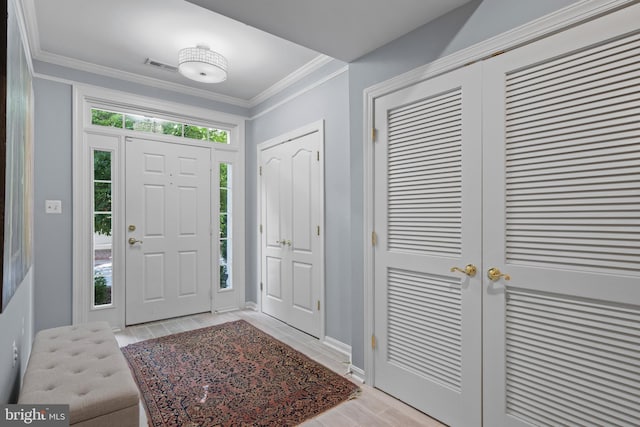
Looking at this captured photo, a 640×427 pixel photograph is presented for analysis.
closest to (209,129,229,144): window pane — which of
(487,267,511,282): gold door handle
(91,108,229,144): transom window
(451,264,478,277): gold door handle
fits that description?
(91,108,229,144): transom window

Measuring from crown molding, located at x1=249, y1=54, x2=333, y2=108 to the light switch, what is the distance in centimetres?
235

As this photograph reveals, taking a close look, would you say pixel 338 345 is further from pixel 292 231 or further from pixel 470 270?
pixel 470 270

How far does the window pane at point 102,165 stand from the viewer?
3355 mm

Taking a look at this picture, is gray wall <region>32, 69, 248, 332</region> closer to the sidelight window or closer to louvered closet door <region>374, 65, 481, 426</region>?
the sidelight window

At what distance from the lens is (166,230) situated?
3754 millimetres

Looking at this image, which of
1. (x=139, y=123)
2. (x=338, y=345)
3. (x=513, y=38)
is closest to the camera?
(x=513, y=38)

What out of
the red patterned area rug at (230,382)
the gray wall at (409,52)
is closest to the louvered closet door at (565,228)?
the gray wall at (409,52)

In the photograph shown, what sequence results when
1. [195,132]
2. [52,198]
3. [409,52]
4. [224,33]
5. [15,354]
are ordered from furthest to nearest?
[195,132] → [52,198] → [224,33] → [409,52] → [15,354]

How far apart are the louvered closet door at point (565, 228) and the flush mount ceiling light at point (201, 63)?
2176 millimetres

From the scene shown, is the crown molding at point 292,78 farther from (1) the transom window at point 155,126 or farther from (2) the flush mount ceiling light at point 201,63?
(2) the flush mount ceiling light at point 201,63

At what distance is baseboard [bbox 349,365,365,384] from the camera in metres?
2.40

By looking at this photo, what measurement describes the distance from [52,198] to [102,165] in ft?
1.77

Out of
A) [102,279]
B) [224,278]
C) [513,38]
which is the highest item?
[513,38]

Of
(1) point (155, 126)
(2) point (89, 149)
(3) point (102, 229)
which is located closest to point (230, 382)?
(3) point (102, 229)
